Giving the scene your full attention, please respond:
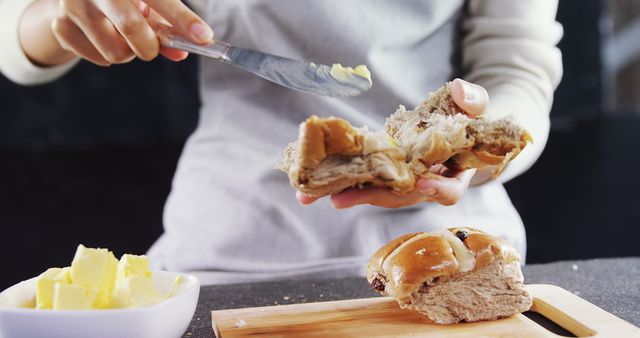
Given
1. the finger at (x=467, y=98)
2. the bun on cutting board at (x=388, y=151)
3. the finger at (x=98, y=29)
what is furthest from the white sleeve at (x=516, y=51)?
the finger at (x=98, y=29)

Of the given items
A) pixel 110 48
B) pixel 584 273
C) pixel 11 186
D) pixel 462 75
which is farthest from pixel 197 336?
pixel 11 186

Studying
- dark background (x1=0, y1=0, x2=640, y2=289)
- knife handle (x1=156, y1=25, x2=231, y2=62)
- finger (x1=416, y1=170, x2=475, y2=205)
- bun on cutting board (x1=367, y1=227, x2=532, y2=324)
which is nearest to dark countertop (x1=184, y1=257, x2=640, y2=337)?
bun on cutting board (x1=367, y1=227, x2=532, y2=324)

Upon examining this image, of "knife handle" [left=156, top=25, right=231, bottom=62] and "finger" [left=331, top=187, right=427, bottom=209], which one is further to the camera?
"knife handle" [left=156, top=25, right=231, bottom=62]

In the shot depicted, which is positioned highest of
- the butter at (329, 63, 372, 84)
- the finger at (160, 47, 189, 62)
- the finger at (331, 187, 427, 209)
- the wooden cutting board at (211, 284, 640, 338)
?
the finger at (160, 47, 189, 62)

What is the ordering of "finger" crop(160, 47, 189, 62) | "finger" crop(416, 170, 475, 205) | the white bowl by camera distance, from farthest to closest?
"finger" crop(160, 47, 189, 62) < "finger" crop(416, 170, 475, 205) < the white bowl

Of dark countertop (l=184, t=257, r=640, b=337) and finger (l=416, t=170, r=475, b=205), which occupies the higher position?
finger (l=416, t=170, r=475, b=205)

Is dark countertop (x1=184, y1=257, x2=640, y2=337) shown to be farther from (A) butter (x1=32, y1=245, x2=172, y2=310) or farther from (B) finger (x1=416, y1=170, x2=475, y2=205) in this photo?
(B) finger (x1=416, y1=170, x2=475, y2=205)

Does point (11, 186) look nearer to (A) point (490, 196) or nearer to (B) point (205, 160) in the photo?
(B) point (205, 160)

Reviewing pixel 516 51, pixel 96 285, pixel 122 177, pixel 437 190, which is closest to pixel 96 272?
pixel 96 285
